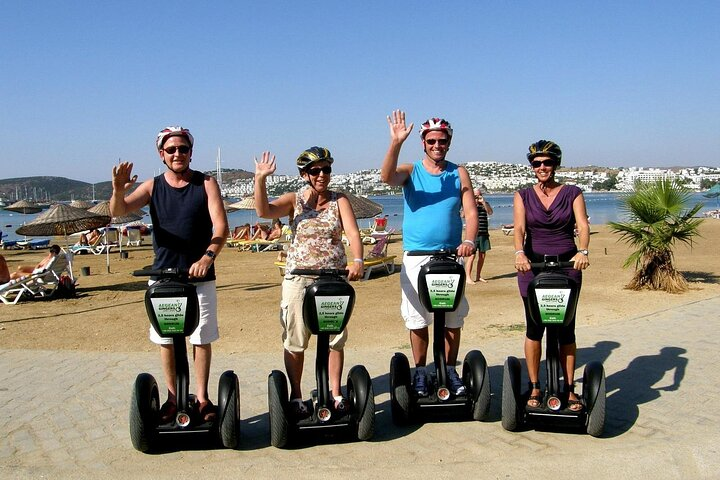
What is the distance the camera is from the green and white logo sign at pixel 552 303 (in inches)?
165

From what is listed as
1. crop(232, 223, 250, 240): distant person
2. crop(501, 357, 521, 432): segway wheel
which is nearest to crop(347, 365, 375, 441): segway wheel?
crop(501, 357, 521, 432): segway wheel

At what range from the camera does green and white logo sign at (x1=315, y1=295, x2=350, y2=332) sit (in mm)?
4066

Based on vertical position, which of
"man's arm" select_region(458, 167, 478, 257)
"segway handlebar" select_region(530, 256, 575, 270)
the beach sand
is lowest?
the beach sand

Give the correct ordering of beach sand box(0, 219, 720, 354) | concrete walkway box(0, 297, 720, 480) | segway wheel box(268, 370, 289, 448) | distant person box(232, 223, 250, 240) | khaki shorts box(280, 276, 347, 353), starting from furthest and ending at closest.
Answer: distant person box(232, 223, 250, 240), beach sand box(0, 219, 720, 354), khaki shorts box(280, 276, 347, 353), segway wheel box(268, 370, 289, 448), concrete walkway box(0, 297, 720, 480)

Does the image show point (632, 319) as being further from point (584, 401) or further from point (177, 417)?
point (177, 417)

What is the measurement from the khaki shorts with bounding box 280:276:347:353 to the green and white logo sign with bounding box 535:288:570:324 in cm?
134

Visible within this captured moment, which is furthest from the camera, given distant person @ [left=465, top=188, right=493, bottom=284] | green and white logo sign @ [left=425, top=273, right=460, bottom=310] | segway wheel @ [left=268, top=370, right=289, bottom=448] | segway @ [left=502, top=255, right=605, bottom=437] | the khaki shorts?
distant person @ [left=465, top=188, right=493, bottom=284]

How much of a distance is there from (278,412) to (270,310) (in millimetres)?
5918

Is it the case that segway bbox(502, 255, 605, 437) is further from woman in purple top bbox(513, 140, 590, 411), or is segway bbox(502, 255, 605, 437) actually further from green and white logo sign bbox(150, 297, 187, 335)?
green and white logo sign bbox(150, 297, 187, 335)

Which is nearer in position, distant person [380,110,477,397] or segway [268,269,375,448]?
segway [268,269,375,448]

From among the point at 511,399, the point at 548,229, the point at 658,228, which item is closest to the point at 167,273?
the point at 511,399

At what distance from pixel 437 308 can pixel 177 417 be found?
191 centimetres

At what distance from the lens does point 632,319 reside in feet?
27.3

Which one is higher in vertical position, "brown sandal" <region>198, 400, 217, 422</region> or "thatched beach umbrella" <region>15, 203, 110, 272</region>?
"thatched beach umbrella" <region>15, 203, 110, 272</region>
